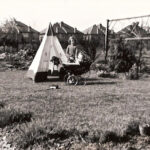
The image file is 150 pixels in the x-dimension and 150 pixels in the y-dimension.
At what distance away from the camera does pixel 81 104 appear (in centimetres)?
1045

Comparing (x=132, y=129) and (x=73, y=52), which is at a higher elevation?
(x=73, y=52)

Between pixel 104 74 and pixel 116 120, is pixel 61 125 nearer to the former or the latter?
pixel 116 120

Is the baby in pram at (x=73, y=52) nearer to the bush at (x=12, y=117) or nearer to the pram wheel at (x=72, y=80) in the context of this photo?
the pram wheel at (x=72, y=80)

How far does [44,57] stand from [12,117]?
9339 mm

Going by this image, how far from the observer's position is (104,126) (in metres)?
7.48

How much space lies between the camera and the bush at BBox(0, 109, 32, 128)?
7.71 m

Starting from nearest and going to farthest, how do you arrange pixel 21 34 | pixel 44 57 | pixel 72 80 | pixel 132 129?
pixel 132 129, pixel 72 80, pixel 44 57, pixel 21 34

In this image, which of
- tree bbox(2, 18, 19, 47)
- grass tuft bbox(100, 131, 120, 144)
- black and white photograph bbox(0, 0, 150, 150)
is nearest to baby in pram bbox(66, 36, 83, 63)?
black and white photograph bbox(0, 0, 150, 150)

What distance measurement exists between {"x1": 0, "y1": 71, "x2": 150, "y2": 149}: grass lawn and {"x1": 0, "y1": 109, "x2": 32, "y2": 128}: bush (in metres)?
0.20

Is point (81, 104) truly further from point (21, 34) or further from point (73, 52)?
point (21, 34)

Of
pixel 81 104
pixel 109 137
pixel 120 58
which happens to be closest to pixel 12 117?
pixel 109 137

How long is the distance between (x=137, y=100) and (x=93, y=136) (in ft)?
17.0

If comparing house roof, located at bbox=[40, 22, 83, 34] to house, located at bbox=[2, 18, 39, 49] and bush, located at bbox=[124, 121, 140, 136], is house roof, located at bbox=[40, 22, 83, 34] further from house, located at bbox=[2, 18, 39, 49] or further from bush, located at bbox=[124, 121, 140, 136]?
bush, located at bbox=[124, 121, 140, 136]

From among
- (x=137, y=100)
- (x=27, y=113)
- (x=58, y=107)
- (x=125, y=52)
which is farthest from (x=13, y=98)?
(x=125, y=52)
